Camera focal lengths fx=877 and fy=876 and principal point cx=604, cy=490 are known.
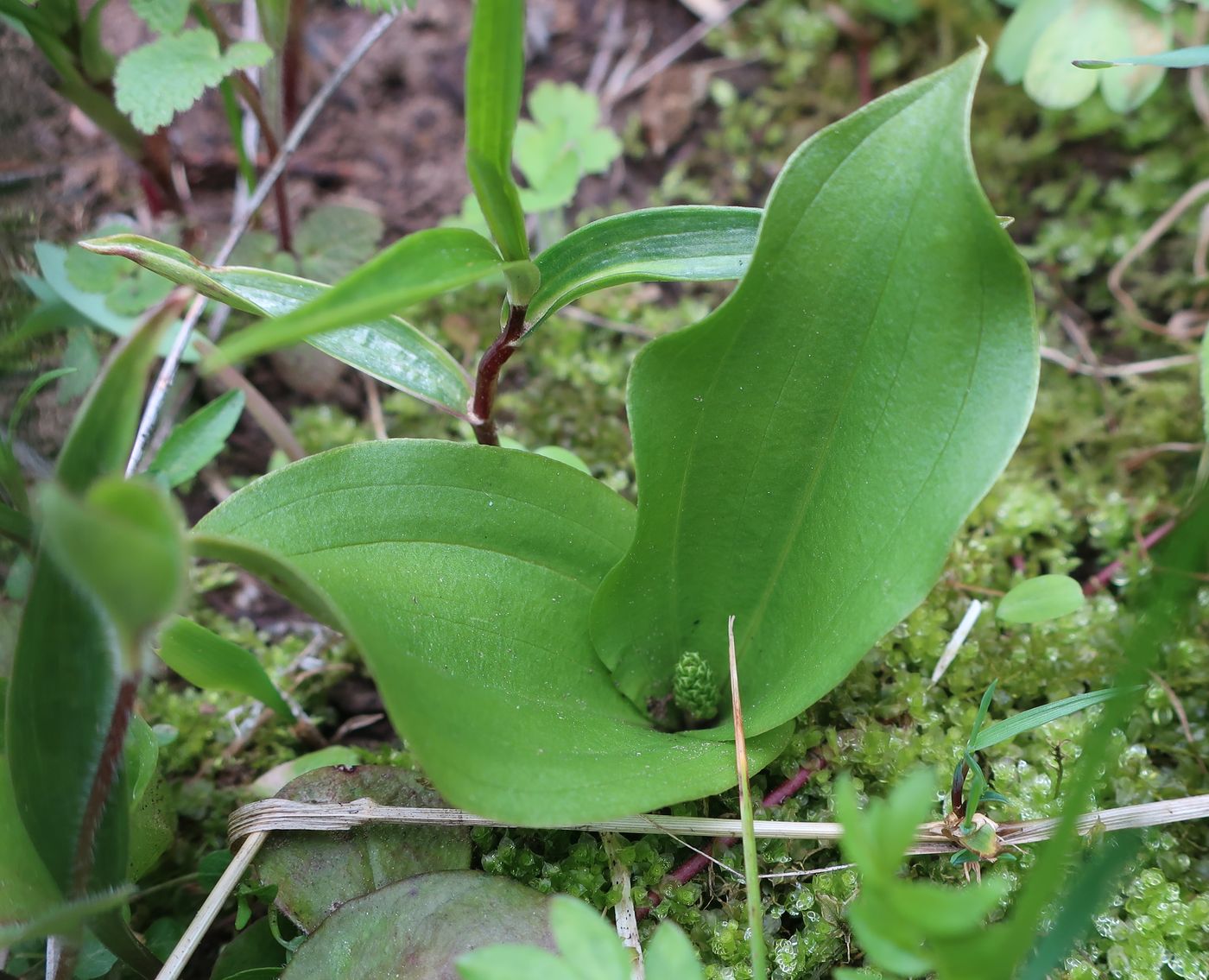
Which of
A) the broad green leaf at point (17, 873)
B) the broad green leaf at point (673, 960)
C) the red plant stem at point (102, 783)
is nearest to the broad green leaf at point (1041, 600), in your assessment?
the broad green leaf at point (673, 960)

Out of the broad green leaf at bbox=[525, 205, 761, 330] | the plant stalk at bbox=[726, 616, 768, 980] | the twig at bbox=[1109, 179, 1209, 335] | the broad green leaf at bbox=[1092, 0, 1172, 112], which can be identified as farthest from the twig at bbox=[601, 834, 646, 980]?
the broad green leaf at bbox=[1092, 0, 1172, 112]

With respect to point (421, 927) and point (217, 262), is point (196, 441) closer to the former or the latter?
point (217, 262)

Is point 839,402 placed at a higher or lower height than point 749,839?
higher

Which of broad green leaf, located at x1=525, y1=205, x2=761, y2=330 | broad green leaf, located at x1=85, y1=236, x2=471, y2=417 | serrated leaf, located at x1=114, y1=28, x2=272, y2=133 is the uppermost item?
serrated leaf, located at x1=114, y1=28, x2=272, y2=133

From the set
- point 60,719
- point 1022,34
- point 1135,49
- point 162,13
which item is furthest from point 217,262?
point 1135,49

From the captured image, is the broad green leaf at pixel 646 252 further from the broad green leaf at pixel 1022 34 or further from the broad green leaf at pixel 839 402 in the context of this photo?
the broad green leaf at pixel 1022 34

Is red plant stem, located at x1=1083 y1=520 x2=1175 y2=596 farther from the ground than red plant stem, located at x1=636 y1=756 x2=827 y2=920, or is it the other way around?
red plant stem, located at x1=1083 y1=520 x2=1175 y2=596

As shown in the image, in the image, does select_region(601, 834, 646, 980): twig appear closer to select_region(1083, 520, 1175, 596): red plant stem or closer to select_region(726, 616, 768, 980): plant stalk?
select_region(726, 616, 768, 980): plant stalk
